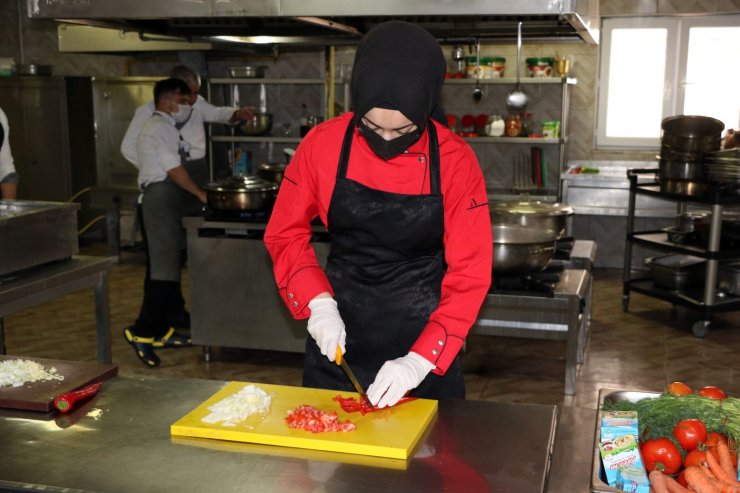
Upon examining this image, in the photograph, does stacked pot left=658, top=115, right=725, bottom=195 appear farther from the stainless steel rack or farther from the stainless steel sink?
the stainless steel sink

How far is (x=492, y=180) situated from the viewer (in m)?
8.00

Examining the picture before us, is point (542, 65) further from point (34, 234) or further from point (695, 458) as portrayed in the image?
point (695, 458)

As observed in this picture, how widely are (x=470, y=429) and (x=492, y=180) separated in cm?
630

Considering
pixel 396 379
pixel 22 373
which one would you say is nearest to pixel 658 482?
pixel 396 379

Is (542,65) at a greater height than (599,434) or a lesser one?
greater

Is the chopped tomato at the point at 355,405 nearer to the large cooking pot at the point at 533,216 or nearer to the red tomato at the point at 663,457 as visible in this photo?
the red tomato at the point at 663,457

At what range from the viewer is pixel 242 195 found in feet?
15.8

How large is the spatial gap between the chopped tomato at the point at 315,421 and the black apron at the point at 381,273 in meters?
0.51

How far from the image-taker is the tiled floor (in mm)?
4656

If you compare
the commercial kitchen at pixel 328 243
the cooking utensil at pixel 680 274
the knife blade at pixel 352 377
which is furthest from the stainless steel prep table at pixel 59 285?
the cooking utensil at pixel 680 274

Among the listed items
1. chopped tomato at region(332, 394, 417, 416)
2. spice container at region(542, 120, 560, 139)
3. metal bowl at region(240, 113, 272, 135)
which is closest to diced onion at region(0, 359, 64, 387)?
chopped tomato at region(332, 394, 417, 416)

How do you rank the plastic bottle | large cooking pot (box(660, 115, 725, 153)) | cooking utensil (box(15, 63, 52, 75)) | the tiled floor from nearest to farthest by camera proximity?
1. the tiled floor
2. large cooking pot (box(660, 115, 725, 153))
3. the plastic bottle
4. cooking utensil (box(15, 63, 52, 75))

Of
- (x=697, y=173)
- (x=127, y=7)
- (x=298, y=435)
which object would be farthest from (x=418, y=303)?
(x=697, y=173)

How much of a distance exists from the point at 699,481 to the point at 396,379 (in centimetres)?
69
